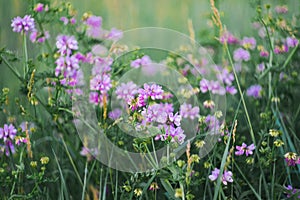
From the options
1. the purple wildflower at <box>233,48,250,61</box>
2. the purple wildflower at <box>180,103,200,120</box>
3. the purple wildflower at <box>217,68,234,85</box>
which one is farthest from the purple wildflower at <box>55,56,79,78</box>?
the purple wildflower at <box>233,48,250,61</box>

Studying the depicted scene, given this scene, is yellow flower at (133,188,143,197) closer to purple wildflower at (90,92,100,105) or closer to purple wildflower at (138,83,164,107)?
purple wildflower at (138,83,164,107)

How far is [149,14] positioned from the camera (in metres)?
3.39

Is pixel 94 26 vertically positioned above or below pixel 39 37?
above

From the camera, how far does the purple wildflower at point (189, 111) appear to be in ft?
5.55

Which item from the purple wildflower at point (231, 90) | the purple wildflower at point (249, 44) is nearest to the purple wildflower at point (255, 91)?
the purple wildflower at point (231, 90)

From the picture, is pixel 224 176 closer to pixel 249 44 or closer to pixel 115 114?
pixel 115 114

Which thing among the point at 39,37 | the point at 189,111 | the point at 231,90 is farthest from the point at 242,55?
the point at 39,37

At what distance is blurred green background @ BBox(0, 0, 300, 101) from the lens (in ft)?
7.70

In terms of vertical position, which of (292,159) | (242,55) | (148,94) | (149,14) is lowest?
(292,159)

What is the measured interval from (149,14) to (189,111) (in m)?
1.78

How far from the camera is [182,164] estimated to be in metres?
1.27

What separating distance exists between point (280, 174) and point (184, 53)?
30.5 inches

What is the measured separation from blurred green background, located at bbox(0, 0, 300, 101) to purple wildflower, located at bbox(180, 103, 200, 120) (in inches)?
18.6

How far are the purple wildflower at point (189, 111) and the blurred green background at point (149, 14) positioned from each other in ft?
1.55
